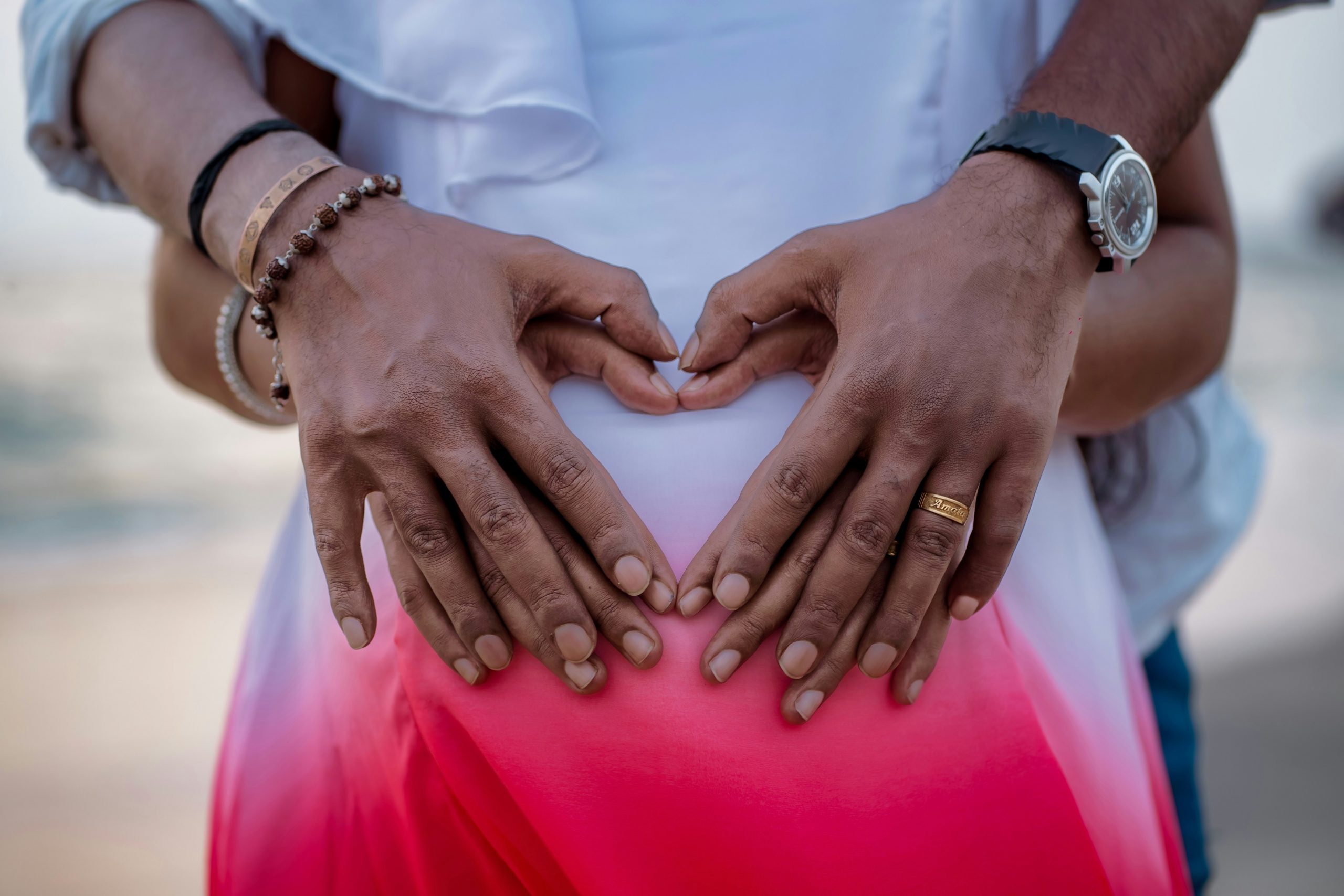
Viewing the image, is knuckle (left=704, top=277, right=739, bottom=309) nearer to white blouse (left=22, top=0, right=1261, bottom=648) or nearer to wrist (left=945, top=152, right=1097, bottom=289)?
white blouse (left=22, top=0, right=1261, bottom=648)

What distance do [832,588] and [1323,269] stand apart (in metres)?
14.4

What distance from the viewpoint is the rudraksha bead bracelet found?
0.86 meters

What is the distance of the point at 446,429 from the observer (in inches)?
30.4

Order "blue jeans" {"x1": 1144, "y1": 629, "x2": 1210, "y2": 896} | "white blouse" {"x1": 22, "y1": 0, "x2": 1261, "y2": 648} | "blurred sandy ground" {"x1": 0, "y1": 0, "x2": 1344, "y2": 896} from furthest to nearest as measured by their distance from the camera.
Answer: "blurred sandy ground" {"x1": 0, "y1": 0, "x2": 1344, "y2": 896} → "blue jeans" {"x1": 1144, "y1": 629, "x2": 1210, "y2": 896} → "white blouse" {"x1": 22, "y1": 0, "x2": 1261, "y2": 648}

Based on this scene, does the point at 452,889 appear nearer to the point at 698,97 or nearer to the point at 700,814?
the point at 700,814

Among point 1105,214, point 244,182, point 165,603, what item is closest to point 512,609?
point 244,182

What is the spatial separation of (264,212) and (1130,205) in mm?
778

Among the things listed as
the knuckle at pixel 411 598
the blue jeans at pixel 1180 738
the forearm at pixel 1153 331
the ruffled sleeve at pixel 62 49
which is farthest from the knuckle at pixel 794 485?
the blue jeans at pixel 1180 738

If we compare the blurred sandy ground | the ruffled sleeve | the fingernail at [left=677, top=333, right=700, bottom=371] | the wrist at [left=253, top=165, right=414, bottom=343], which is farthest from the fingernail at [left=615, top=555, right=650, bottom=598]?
the blurred sandy ground

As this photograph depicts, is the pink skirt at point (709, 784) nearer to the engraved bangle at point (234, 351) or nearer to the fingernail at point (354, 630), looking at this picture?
the fingernail at point (354, 630)

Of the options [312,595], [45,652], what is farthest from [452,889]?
[45,652]

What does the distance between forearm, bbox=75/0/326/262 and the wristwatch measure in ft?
2.12

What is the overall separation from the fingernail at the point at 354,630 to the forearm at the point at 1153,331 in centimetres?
74

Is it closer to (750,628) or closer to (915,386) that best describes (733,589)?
(750,628)
